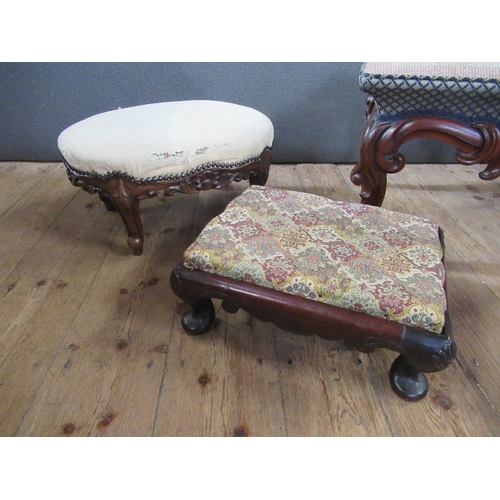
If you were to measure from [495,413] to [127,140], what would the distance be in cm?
116

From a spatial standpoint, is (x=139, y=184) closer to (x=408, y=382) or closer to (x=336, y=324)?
(x=336, y=324)

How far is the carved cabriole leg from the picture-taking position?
2.39 feet

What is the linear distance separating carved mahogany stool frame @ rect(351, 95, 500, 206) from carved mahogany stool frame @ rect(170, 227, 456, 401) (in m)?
0.41

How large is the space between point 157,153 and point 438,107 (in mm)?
745

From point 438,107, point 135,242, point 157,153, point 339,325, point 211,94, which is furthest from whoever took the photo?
point 211,94

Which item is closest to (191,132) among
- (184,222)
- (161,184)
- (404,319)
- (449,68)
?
(161,184)

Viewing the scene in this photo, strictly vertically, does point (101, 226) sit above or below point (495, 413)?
below

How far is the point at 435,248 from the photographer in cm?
87

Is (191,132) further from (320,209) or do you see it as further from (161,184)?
(320,209)

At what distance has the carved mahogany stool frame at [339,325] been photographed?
2.39ft

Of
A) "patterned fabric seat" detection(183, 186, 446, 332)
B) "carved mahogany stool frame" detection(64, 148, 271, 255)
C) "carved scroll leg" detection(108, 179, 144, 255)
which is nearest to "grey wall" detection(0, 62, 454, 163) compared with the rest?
"carved mahogany stool frame" detection(64, 148, 271, 255)

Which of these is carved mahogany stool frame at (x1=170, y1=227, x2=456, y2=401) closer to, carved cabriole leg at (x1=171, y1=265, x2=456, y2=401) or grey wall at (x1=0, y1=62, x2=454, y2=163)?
carved cabriole leg at (x1=171, y1=265, x2=456, y2=401)

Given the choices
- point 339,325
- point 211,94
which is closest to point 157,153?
point 339,325

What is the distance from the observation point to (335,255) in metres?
0.84
